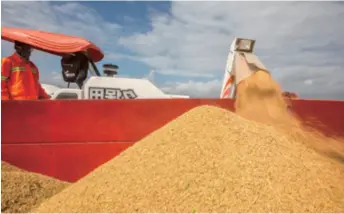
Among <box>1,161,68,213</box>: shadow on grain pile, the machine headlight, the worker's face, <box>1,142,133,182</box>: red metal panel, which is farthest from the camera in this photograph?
the machine headlight

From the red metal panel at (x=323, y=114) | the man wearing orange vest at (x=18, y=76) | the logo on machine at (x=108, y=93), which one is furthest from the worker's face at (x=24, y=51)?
the red metal panel at (x=323, y=114)

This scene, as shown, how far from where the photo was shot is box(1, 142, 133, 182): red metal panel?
11.0 ft

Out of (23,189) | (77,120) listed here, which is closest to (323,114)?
(77,120)

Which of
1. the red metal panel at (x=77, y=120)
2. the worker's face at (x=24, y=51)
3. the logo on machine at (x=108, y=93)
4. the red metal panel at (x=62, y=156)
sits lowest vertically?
the red metal panel at (x=62, y=156)

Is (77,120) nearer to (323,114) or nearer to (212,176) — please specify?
(212,176)

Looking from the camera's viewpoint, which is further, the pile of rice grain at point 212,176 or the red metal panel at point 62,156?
the red metal panel at point 62,156

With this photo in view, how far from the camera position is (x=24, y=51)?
4.09 meters

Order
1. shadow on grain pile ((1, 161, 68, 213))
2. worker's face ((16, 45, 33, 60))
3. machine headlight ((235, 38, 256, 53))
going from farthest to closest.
Answer: 1. machine headlight ((235, 38, 256, 53))
2. worker's face ((16, 45, 33, 60))
3. shadow on grain pile ((1, 161, 68, 213))

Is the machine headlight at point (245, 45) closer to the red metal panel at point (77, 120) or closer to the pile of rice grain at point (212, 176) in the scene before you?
the red metal panel at point (77, 120)

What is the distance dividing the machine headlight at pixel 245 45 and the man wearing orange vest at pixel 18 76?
2446 millimetres

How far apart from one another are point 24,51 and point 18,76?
281 mm

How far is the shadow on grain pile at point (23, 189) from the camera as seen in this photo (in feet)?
9.17

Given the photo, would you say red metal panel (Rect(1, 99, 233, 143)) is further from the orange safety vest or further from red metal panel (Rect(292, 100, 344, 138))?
red metal panel (Rect(292, 100, 344, 138))

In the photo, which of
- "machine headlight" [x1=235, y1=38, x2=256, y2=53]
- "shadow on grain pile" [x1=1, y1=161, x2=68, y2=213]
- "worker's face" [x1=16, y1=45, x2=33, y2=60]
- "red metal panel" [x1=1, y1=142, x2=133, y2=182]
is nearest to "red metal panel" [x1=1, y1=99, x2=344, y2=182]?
"red metal panel" [x1=1, y1=142, x2=133, y2=182]
